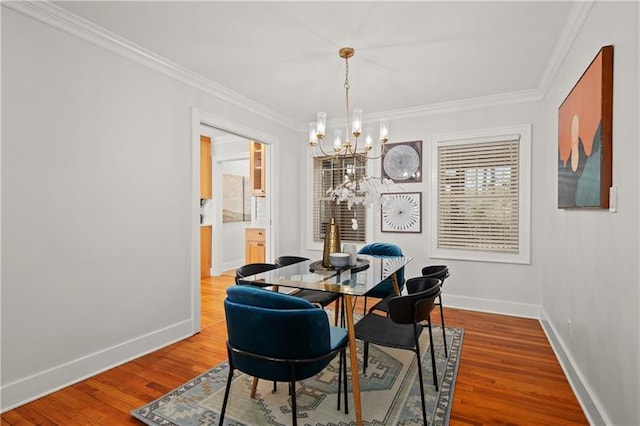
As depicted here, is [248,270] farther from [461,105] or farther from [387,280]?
[461,105]

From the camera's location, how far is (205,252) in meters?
6.08

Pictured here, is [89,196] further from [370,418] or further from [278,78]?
[370,418]

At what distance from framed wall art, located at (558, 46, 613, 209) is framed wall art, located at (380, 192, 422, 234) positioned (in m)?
1.85

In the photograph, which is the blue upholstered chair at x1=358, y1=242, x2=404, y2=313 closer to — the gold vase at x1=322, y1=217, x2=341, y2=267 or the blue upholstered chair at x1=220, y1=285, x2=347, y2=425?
the gold vase at x1=322, y1=217, x2=341, y2=267

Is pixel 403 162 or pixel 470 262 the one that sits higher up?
pixel 403 162

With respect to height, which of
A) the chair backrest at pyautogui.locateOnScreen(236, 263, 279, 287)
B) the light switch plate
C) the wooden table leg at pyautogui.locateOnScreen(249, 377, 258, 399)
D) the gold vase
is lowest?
the wooden table leg at pyautogui.locateOnScreen(249, 377, 258, 399)

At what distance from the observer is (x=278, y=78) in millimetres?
3430

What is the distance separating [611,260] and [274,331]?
1.73 meters

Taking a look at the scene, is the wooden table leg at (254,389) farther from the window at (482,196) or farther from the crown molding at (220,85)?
the window at (482,196)

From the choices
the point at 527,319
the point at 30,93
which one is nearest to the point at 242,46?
the point at 30,93

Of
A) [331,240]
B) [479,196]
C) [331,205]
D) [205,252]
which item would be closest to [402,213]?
[479,196]

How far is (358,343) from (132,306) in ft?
6.40

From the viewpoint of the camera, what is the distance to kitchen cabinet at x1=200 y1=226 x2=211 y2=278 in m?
6.03

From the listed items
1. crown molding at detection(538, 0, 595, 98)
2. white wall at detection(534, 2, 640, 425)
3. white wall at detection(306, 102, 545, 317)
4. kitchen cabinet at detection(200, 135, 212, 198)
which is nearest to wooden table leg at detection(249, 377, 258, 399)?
white wall at detection(534, 2, 640, 425)
